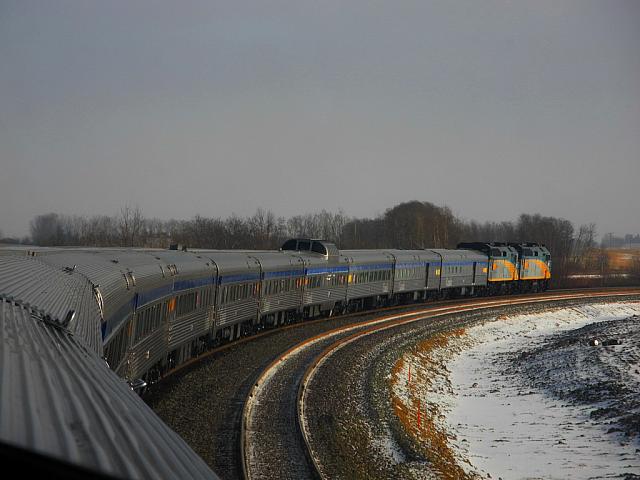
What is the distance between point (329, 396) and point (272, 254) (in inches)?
536

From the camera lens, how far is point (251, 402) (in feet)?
55.2

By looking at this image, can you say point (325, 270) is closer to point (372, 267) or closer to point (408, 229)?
point (372, 267)

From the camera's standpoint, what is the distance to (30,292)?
6.36 meters

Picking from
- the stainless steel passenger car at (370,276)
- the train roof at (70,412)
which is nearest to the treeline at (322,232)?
the stainless steel passenger car at (370,276)

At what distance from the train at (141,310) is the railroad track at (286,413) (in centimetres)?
265

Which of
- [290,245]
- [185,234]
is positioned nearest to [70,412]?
[290,245]

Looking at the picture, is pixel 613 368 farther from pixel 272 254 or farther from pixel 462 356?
pixel 272 254

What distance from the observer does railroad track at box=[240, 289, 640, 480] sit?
12.4 m

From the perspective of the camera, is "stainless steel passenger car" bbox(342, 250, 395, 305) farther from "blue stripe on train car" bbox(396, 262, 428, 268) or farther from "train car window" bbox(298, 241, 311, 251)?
"train car window" bbox(298, 241, 311, 251)

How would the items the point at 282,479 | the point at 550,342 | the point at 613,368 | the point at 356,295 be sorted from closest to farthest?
the point at 282,479, the point at 613,368, the point at 550,342, the point at 356,295

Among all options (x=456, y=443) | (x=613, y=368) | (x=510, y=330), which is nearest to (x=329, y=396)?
(x=456, y=443)

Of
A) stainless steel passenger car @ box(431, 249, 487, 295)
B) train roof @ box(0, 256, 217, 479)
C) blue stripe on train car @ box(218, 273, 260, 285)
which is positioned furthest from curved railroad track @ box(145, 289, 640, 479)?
stainless steel passenger car @ box(431, 249, 487, 295)

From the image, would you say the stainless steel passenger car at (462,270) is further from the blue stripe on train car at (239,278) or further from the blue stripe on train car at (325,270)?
the blue stripe on train car at (239,278)

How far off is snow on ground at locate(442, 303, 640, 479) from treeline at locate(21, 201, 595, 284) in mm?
47347
